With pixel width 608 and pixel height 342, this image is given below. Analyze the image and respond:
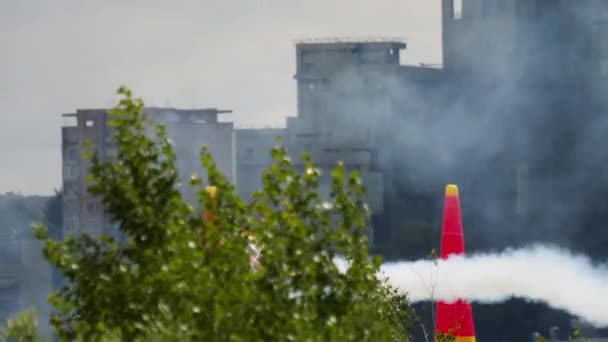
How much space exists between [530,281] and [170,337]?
33.3 meters

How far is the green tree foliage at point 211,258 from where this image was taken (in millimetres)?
20953

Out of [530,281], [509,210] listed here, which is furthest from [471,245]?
[530,281]

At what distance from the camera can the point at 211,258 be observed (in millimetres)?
21969

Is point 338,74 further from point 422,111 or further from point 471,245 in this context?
point 471,245

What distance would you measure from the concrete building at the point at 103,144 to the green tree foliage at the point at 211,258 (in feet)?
502

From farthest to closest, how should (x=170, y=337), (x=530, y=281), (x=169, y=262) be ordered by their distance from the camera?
(x=530, y=281)
(x=169, y=262)
(x=170, y=337)

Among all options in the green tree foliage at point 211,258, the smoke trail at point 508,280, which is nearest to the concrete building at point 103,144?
the smoke trail at point 508,280

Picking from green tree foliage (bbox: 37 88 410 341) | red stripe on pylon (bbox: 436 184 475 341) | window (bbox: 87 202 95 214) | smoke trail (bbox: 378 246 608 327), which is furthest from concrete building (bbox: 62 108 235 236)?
green tree foliage (bbox: 37 88 410 341)

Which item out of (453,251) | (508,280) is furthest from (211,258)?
(508,280)

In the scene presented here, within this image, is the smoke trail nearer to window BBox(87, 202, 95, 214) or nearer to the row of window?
the row of window

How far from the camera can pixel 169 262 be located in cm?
2188

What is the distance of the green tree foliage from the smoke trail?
20257mm

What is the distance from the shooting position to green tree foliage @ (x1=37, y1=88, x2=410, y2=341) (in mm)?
20953

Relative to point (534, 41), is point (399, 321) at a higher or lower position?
lower
